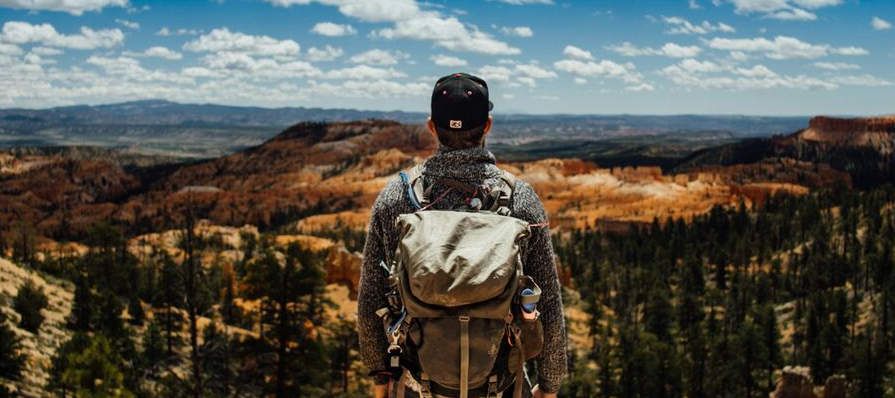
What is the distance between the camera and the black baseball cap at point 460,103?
3775mm

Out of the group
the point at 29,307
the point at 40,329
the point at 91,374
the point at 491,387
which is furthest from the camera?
the point at 40,329

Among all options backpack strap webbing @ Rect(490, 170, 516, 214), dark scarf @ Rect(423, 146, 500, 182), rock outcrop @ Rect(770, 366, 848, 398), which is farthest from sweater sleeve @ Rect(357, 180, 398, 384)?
rock outcrop @ Rect(770, 366, 848, 398)

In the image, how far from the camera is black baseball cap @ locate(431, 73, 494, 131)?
12.4 feet

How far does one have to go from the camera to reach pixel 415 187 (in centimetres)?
385

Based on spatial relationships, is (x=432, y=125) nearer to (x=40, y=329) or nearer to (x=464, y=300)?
(x=464, y=300)

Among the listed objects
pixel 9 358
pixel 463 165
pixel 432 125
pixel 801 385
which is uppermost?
pixel 432 125

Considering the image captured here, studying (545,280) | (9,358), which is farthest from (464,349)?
(9,358)

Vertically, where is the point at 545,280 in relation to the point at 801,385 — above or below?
above

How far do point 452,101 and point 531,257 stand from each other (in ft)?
3.06

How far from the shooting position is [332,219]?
160m

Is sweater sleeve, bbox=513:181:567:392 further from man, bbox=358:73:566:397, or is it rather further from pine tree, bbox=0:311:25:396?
pine tree, bbox=0:311:25:396

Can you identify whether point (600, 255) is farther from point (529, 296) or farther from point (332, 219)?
point (529, 296)

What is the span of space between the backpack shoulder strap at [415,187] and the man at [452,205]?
2cm

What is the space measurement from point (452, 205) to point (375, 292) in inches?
25.3
